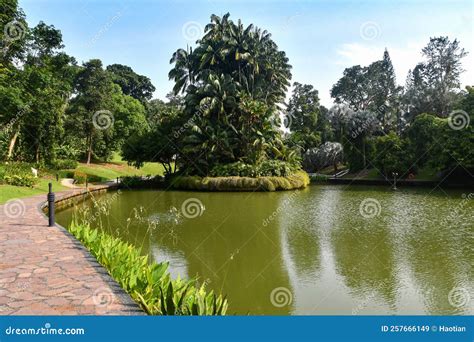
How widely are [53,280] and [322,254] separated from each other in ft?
22.0

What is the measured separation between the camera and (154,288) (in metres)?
6.15

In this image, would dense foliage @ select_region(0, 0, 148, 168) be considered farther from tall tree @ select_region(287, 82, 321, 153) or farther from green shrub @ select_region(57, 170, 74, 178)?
tall tree @ select_region(287, 82, 321, 153)

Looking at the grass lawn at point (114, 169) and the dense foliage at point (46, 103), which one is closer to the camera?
the dense foliage at point (46, 103)

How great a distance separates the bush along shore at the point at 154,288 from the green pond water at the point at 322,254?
1090 mm

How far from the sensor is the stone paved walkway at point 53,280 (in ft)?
16.9

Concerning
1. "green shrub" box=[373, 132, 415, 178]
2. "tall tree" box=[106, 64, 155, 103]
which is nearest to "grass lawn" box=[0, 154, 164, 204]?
"tall tree" box=[106, 64, 155, 103]

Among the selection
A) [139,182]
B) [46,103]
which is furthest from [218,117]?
[46,103]

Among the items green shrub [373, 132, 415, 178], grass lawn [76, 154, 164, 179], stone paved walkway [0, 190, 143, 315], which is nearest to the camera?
stone paved walkway [0, 190, 143, 315]

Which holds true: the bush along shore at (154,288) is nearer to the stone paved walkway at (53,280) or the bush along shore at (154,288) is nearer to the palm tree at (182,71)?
the stone paved walkway at (53,280)

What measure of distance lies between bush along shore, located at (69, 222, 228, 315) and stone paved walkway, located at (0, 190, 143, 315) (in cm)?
20

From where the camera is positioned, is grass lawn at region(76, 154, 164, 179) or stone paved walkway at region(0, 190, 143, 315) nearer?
stone paved walkway at region(0, 190, 143, 315)

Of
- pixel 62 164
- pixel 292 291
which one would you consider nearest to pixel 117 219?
pixel 292 291

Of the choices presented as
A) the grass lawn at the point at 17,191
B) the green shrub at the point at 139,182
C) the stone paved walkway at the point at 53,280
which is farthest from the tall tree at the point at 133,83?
the stone paved walkway at the point at 53,280

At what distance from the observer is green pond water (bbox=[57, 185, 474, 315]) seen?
702 centimetres
